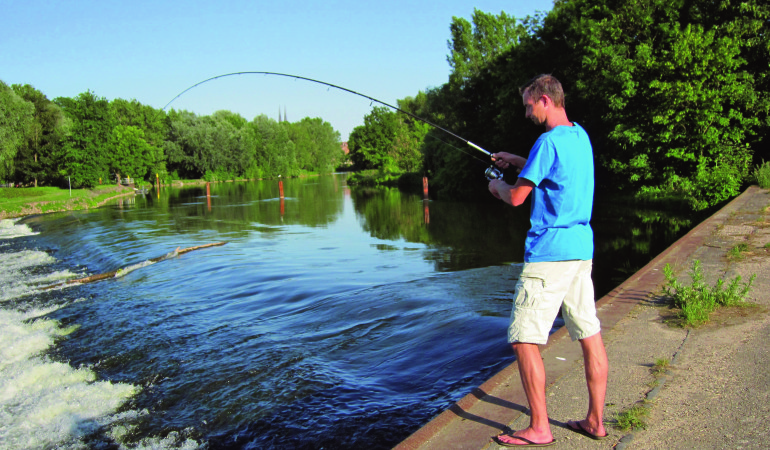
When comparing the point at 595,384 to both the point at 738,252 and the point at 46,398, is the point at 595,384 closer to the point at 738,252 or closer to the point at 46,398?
the point at 46,398

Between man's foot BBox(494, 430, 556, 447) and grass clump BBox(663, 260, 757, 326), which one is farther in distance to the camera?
grass clump BBox(663, 260, 757, 326)

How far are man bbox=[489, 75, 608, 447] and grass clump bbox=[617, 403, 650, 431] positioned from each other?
7.2 inches

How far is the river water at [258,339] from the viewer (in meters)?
5.27

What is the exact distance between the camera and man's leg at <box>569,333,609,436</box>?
321 centimetres

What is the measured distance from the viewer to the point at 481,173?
40219 millimetres

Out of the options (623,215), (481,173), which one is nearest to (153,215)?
(481,173)

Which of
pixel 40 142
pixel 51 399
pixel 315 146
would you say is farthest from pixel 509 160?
pixel 315 146

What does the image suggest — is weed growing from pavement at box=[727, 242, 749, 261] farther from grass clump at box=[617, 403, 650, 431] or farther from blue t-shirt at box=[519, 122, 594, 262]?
blue t-shirt at box=[519, 122, 594, 262]

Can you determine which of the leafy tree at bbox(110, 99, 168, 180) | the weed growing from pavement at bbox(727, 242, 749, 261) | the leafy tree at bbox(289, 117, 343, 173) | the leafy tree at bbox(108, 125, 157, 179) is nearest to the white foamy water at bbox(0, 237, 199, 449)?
the weed growing from pavement at bbox(727, 242, 749, 261)

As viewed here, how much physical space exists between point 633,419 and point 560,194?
146 cm

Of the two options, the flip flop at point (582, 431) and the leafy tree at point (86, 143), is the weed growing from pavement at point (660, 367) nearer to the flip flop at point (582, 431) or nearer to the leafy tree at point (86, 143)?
the flip flop at point (582, 431)

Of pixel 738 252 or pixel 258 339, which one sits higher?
pixel 738 252

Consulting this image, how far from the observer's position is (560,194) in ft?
10.5

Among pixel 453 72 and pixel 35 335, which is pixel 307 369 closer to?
pixel 35 335
